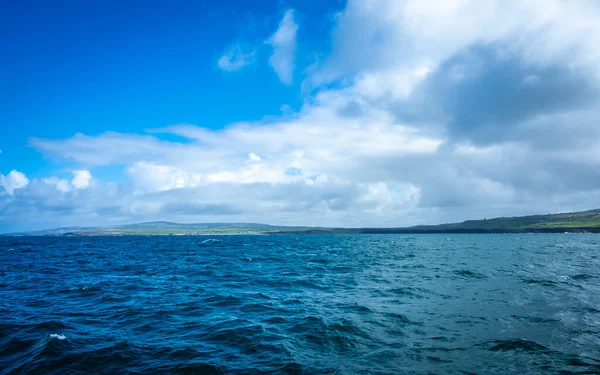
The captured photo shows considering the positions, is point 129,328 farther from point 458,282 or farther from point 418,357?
point 458,282

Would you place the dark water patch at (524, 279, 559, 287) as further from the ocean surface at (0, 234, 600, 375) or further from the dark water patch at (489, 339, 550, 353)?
the dark water patch at (489, 339, 550, 353)

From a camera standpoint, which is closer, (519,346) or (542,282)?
(519,346)

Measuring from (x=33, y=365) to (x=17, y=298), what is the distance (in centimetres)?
2032

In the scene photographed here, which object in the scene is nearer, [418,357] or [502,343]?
[418,357]

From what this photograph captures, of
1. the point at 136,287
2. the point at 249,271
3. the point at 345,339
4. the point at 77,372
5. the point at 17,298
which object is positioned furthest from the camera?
the point at 249,271

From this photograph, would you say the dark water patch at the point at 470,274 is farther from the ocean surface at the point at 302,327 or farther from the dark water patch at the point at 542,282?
the dark water patch at the point at 542,282

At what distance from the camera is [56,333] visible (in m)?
20.1

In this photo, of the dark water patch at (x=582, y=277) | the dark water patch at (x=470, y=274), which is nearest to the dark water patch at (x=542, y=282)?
the dark water patch at (x=470, y=274)

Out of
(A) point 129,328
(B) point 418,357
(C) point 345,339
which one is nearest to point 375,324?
(C) point 345,339

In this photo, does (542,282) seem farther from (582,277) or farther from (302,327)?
(302,327)

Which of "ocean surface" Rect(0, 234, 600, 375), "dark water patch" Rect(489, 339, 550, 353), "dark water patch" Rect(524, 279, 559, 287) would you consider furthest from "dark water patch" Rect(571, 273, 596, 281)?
"dark water patch" Rect(489, 339, 550, 353)

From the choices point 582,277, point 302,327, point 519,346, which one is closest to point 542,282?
point 582,277

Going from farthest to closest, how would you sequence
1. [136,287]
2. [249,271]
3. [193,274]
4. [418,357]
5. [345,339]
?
[249,271], [193,274], [136,287], [345,339], [418,357]

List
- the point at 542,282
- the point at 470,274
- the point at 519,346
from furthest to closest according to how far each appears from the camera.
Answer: the point at 470,274 → the point at 542,282 → the point at 519,346
